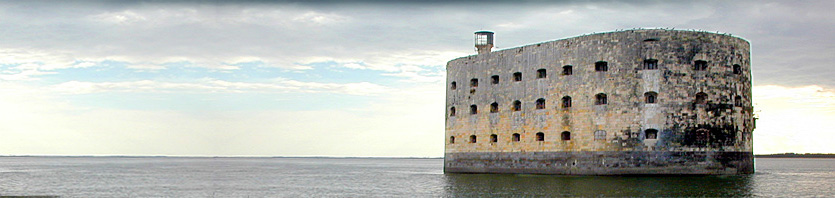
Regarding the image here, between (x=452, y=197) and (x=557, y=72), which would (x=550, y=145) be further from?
(x=452, y=197)

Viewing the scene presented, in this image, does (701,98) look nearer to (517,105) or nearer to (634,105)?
(634,105)

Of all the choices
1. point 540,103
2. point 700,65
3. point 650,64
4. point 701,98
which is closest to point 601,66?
point 650,64

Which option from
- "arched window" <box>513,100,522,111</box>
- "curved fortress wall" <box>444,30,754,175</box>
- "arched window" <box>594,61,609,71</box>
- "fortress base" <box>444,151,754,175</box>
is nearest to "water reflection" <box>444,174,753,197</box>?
"fortress base" <box>444,151,754,175</box>

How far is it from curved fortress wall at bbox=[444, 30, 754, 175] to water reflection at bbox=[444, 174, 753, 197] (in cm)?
90

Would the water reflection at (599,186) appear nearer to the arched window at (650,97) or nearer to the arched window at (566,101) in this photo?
the arched window at (650,97)

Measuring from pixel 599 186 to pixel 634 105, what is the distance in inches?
254

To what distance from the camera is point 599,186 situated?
3195 centimetres

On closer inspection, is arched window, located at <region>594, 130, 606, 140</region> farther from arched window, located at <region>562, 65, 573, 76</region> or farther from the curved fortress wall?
arched window, located at <region>562, 65, 573, 76</region>

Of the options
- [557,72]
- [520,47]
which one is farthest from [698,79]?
[520,47]

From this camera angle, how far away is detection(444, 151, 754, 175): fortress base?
3650 cm

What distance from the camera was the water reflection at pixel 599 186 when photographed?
2917 centimetres

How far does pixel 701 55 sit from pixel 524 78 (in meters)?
8.75

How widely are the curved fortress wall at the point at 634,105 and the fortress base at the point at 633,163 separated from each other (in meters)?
0.05

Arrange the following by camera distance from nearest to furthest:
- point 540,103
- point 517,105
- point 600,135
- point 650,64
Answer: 1. point 650,64
2. point 600,135
3. point 540,103
4. point 517,105
